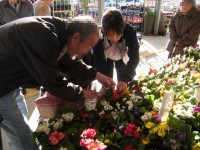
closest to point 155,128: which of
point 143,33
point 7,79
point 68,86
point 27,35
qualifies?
point 68,86

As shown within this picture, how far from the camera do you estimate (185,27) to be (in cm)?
359

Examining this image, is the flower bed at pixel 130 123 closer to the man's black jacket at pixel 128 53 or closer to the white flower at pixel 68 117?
the white flower at pixel 68 117

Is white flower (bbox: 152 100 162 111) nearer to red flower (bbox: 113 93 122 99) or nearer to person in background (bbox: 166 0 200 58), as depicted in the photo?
red flower (bbox: 113 93 122 99)

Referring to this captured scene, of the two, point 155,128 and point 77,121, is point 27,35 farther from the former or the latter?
point 155,128

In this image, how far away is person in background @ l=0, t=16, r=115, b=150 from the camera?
1.35 m

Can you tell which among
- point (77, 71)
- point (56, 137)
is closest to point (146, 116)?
point (56, 137)

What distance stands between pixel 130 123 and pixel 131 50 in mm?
932

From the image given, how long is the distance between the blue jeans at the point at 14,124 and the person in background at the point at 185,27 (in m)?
2.53

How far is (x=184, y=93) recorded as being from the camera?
1.79m

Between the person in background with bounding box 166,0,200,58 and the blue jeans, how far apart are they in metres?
2.53

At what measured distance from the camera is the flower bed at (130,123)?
51.5 inches

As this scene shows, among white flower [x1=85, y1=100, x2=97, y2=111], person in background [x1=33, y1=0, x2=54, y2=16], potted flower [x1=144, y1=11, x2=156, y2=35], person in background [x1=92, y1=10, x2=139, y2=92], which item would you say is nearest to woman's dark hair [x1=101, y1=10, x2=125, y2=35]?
person in background [x1=92, y1=10, x2=139, y2=92]

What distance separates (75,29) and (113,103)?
1.99 feet

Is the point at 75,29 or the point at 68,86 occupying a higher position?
the point at 75,29
